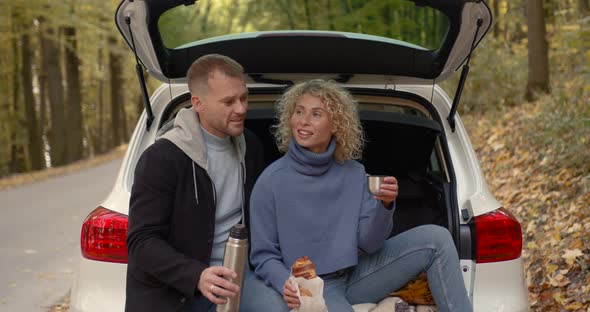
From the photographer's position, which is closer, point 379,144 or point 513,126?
point 379,144

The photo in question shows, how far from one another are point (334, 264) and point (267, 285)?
0.98 ft

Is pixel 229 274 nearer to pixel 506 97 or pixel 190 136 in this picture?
pixel 190 136

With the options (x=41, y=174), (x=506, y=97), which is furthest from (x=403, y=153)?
(x=41, y=174)

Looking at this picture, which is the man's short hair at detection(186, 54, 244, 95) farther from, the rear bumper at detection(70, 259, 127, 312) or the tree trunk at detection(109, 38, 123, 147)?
the tree trunk at detection(109, 38, 123, 147)

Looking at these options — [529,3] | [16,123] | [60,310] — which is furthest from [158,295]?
[16,123]

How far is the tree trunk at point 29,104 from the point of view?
23.7 meters

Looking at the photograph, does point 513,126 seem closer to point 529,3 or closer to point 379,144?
point 529,3

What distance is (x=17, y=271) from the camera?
7449mm

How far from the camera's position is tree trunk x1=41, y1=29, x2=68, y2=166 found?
845 inches

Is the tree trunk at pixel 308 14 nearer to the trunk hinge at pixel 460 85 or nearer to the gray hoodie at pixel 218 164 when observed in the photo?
the trunk hinge at pixel 460 85

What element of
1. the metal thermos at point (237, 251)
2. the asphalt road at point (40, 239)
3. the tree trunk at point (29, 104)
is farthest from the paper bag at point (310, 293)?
the tree trunk at point (29, 104)

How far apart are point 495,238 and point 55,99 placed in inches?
814

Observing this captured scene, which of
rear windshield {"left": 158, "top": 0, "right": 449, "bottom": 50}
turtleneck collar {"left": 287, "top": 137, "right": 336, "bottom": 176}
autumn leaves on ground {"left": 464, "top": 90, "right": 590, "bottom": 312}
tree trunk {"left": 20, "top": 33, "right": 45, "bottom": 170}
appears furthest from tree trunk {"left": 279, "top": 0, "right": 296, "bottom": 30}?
turtleneck collar {"left": 287, "top": 137, "right": 336, "bottom": 176}

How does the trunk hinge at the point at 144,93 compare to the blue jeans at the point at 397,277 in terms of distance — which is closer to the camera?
the blue jeans at the point at 397,277
